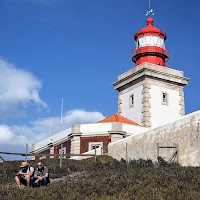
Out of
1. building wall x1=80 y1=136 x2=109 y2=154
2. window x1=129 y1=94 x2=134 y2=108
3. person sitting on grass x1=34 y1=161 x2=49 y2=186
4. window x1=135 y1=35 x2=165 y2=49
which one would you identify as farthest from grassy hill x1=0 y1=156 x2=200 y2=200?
window x1=135 y1=35 x2=165 y2=49

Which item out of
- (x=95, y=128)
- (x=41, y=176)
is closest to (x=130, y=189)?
(x=41, y=176)

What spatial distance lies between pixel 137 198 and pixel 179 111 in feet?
77.7

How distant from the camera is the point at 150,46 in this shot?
34.3 m

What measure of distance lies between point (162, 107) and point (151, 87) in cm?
205

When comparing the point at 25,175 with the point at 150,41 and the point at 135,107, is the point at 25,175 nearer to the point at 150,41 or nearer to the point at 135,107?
the point at 135,107


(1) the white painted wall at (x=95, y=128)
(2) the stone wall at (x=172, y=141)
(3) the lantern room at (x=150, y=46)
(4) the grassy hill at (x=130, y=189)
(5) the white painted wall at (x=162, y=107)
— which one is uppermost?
(3) the lantern room at (x=150, y=46)

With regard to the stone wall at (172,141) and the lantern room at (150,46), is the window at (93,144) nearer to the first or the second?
the stone wall at (172,141)

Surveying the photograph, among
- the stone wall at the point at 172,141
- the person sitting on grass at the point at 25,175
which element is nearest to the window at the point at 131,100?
the stone wall at the point at 172,141

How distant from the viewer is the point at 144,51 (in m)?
34.2

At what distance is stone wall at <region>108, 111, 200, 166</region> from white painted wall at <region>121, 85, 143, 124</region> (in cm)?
840

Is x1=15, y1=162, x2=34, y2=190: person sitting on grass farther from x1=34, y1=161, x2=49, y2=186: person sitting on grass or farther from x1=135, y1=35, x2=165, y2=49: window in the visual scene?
x1=135, y1=35, x2=165, y2=49: window

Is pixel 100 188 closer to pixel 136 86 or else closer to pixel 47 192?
pixel 47 192

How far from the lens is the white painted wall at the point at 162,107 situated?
100ft

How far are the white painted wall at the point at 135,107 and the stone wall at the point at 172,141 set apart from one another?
840 centimetres
